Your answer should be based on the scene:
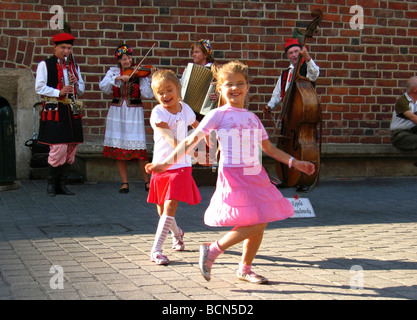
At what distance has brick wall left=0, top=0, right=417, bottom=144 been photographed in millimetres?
9711

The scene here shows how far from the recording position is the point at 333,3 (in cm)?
1035

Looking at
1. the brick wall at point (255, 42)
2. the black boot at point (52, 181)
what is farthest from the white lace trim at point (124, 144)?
the brick wall at point (255, 42)

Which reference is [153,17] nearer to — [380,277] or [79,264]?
[79,264]

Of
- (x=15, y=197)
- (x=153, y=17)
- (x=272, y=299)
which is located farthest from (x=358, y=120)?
(x=272, y=299)

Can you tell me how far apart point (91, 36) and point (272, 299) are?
6.58 m

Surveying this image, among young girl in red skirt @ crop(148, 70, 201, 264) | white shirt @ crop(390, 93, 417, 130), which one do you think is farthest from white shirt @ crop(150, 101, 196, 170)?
white shirt @ crop(390, 93, 417, 130)

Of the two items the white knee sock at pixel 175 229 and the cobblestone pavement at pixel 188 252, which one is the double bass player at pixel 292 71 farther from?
the white knee sock at pixel 175 229

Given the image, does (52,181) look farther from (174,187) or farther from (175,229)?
(174,187)

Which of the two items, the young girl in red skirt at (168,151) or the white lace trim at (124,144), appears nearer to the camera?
the young girl in red skirt at (168,151)

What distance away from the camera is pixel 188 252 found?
5.52m

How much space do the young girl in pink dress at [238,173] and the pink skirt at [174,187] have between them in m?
0.67

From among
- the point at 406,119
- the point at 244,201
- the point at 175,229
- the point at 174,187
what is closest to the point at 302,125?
the point at 175,229

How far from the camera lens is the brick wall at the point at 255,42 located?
31.9 feet

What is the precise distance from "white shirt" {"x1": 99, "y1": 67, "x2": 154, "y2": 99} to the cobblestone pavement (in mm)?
1320
